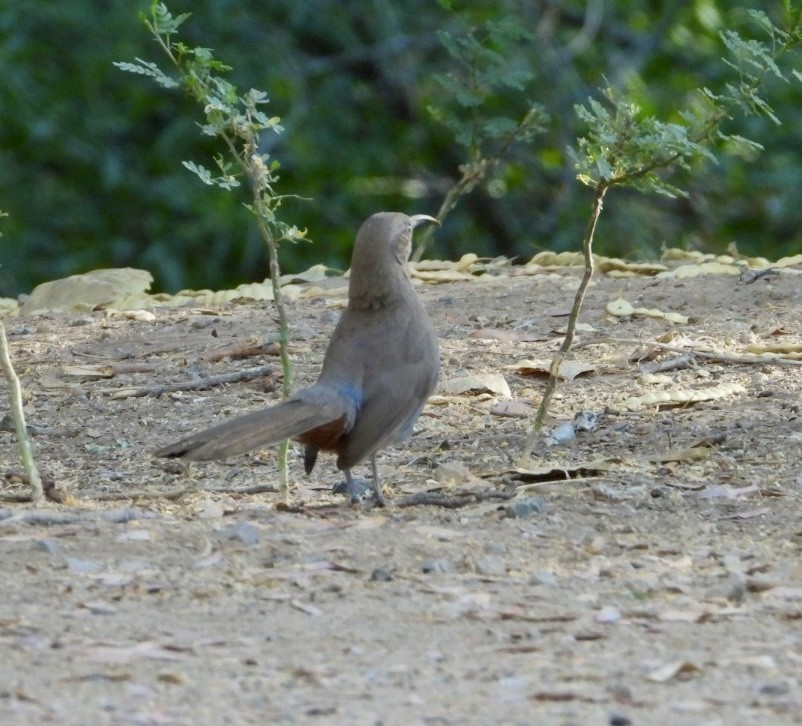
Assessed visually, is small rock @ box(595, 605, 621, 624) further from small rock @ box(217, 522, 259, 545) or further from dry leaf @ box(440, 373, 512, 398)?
dry leaf @ box(440, 373, 512, 398)

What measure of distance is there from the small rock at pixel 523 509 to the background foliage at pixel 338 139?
8.03 m

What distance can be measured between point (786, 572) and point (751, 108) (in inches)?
62.8

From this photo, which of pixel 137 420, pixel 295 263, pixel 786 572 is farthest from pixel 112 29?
pixel 786 572

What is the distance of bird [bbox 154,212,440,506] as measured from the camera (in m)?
5.03

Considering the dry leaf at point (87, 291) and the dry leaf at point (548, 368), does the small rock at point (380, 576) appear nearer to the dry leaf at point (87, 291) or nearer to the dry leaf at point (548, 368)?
the dry leaf at point (548, 368)

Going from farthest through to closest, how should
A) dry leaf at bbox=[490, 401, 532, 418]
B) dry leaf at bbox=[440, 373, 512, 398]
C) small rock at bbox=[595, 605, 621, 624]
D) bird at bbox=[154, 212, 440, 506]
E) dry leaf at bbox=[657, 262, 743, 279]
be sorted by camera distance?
1. dry leaf at bbox=[657, 262, 743, 279]
2. dry leaf at bbox=[440, 373, 512, 398]
3. dry leaf at bbox=[490, 401, 532, 418]
4. bird at bbox=[154, 212, 440, 506]
5. small rock at bbox=[595, 605, 621, 624]

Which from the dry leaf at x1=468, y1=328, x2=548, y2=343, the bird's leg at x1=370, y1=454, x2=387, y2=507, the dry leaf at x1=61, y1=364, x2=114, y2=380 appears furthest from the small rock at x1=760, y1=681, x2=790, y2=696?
the dry leaf at x1=61, y1=364, x2=114, y2=380

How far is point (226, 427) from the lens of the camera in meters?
4.89

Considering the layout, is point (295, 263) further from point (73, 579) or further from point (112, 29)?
point (73, 579)

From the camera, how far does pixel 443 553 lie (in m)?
4.57

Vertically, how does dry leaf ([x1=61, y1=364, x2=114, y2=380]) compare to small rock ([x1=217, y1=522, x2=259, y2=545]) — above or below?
above

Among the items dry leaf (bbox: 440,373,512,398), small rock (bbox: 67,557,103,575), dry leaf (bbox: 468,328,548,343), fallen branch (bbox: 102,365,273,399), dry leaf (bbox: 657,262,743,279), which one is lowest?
small rock (bbox: 67,557,103,575)

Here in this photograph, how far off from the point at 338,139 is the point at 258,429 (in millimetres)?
8770

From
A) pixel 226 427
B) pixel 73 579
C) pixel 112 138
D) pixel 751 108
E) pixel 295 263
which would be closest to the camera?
pixel 73 579
